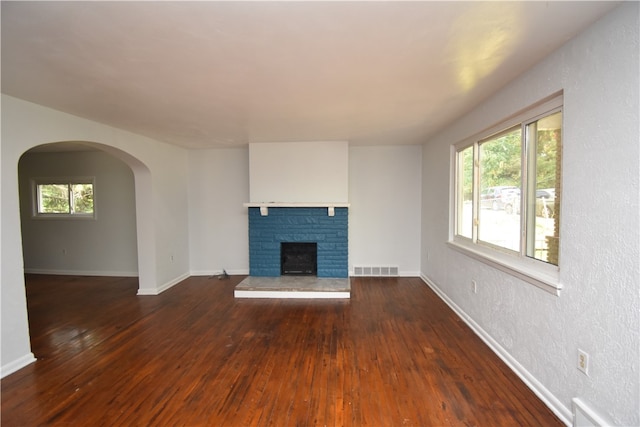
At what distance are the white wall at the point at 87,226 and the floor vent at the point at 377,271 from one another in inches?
163

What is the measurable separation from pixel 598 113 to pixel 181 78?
266 centimetres

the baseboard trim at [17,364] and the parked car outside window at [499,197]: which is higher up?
the parked car outside window at [499,197]

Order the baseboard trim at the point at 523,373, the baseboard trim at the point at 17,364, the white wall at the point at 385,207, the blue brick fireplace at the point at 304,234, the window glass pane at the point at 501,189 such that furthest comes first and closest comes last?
1. the white wall at the point at 385,207
2. the blue brick fireplace at the point at 304,234
3. the window glass pane at the point at 501,189
4. the baseboard trim at the point at 17,364
5. the baseboard trim at the point at 523,373

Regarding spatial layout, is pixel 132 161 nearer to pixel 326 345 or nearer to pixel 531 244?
pixel 326 345

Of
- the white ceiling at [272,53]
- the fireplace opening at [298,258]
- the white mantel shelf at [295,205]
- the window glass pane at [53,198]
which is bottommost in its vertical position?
the fireplace opening at [298,258]

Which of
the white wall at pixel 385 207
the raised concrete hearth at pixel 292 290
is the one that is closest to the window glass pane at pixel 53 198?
the raised concrete hearth at pixel 292 290

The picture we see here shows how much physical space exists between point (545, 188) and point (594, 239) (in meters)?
0.64

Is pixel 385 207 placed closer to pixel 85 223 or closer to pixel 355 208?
pixel 355 208

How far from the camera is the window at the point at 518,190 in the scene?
1.93 m

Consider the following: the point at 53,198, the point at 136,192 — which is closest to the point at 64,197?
the point at 53,198

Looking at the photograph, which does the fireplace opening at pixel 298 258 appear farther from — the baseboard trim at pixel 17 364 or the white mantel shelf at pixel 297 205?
the baseboard trim at pixel 17 364

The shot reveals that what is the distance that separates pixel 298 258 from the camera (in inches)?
187

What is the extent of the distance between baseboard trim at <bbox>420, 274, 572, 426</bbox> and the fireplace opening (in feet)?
7.71

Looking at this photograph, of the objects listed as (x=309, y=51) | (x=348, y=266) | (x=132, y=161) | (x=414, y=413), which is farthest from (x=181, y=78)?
(x=348, y=266)
